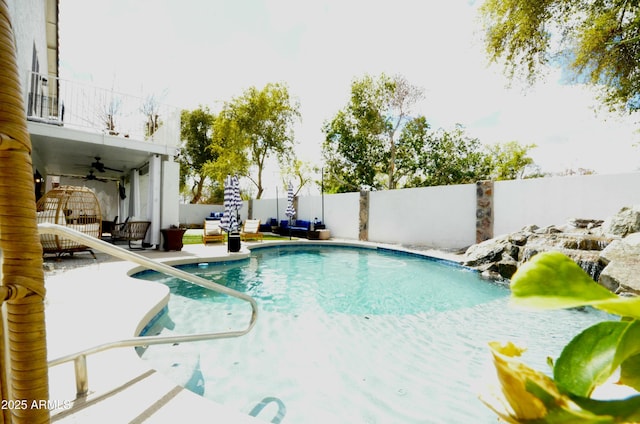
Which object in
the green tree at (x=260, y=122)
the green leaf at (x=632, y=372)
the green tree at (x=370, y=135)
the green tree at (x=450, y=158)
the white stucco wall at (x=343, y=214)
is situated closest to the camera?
the green leaf at (x=632, y=372)

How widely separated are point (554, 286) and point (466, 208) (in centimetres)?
1265

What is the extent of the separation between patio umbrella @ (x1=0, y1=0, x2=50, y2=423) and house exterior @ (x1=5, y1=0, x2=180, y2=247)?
7226mm

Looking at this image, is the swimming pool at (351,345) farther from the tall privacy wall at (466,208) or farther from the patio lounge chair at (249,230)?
the patio lounge chair at (249,230)

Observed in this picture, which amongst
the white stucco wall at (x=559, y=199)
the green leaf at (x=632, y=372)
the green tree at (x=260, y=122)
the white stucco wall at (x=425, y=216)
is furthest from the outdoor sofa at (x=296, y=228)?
the green leaf at (x=632, y=372)

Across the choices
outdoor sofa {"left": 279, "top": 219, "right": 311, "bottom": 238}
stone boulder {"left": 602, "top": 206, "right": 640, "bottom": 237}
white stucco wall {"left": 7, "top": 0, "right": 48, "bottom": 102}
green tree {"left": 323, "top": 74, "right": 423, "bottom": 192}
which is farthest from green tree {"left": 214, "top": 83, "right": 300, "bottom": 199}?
stone boulder {"left": 602, "top": 206, "right": 640, "bottom": 237}

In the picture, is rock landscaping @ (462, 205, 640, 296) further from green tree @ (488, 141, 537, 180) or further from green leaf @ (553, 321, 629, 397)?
green tree @ (488, 141, 537, 180)

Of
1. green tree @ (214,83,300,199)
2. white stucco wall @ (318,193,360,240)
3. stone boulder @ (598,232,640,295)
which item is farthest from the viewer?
green tree @ (214,83,300,199)

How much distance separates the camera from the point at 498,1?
28.3 ft

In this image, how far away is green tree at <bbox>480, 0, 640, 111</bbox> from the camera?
315 inches

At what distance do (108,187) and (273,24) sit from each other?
12.3 metres

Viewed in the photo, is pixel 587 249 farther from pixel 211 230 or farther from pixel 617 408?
pixel 211 230

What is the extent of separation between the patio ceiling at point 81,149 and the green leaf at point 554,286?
9.79 m

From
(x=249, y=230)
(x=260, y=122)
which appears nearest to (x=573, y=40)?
(x=249, y=230)

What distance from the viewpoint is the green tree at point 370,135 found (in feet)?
60.5
